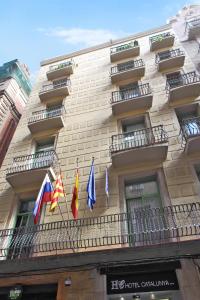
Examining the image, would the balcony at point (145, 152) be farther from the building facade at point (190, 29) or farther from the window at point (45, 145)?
the building facade at point (190, 29)

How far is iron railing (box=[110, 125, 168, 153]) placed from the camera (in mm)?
11781

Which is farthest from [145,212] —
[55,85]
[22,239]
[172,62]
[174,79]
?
[55,85]

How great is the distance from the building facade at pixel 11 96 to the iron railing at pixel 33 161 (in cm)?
266

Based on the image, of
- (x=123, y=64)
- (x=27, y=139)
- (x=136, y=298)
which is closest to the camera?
(x=136, y=298)

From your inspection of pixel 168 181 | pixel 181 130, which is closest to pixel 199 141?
pixel 181 130

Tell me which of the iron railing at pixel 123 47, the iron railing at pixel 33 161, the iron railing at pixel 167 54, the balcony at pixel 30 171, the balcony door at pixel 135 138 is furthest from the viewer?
the iron railing at pixel 123 47

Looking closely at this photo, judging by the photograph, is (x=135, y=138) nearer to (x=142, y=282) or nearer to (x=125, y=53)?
(x=142, y=282)

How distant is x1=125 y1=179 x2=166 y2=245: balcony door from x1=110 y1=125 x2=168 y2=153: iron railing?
1.77m

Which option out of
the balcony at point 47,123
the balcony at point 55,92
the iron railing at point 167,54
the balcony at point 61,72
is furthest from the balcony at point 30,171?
the iron railing at point 167,54

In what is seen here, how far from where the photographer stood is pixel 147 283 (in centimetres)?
768

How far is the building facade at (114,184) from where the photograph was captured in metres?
7.87

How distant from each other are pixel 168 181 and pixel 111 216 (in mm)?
2581

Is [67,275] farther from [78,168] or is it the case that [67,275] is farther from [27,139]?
[27,139]

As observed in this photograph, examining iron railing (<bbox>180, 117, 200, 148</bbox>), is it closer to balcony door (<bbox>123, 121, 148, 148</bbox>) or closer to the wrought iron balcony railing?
the wrought iron balcony railing
